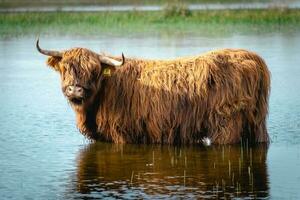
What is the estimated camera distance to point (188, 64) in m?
11.1

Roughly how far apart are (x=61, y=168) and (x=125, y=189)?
1.22 m

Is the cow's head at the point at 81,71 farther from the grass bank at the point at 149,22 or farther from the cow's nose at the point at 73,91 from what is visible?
the grass bank at the point at 149,22

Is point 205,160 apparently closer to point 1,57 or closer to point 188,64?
point 188,64

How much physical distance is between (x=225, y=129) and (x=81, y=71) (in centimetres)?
155

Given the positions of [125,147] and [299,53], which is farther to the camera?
[299,53]

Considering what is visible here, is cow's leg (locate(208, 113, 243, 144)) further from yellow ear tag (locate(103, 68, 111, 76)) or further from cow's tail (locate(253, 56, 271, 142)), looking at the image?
yellow ear tag (locate(103, 68, 111, 76))

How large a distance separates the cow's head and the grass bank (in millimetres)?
16655

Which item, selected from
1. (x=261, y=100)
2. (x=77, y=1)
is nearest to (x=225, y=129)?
(x=261, y=100)

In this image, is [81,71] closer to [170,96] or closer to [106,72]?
[106,72]

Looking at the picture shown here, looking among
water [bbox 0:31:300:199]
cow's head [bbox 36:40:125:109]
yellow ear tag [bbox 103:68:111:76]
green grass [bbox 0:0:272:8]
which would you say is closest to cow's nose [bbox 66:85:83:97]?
cow's head [bbox 36:40:125:109]

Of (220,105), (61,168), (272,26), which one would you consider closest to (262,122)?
(220,105)

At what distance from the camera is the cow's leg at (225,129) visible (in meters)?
10.9

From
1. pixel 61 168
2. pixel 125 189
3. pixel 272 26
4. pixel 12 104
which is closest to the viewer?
pixel 125 189

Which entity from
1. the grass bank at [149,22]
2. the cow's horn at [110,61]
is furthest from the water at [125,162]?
the grass bank at [149,22]
